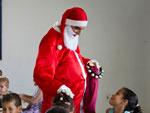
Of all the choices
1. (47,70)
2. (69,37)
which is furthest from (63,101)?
(69,37)

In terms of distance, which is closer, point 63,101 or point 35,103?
point 63,101

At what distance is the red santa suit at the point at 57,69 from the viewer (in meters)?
1.68

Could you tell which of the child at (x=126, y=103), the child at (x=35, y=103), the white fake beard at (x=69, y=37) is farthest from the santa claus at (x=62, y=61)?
the child at (x=35, y=103)

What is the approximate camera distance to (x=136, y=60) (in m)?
3.58

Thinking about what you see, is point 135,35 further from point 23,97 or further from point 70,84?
point 70,84

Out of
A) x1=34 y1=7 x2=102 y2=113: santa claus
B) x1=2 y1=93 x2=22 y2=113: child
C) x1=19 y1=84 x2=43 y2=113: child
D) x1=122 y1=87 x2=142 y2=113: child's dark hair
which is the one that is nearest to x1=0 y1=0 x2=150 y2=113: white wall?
x1=19 y1=84 x2=43 y2=113: child

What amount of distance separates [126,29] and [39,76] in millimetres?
2229

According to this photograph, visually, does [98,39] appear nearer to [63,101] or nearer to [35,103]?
[35,103]

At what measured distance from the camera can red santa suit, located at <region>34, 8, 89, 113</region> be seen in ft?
5.53

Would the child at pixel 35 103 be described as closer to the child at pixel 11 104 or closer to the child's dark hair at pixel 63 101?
the child at pixel 11 104

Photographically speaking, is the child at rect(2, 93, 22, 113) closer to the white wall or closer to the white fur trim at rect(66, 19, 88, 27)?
the white fur trim at rect(66, 19, 88, 27)

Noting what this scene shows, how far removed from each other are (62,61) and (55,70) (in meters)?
0.09

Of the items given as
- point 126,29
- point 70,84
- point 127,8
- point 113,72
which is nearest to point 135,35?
point 126,29

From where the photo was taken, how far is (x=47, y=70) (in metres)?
1.70
